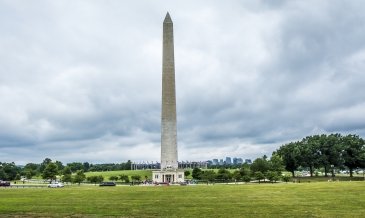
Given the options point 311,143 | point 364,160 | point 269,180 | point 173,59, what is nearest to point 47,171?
point 173,59

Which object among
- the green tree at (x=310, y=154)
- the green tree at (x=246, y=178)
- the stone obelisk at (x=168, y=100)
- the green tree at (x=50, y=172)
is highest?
the stone obelisk at (x=168, y=100)

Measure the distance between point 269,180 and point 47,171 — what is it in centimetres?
5205

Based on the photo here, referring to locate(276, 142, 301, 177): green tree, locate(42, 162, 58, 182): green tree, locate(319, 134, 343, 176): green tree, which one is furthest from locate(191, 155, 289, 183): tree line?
Answer: locate(42, 162, 58, 182): green tree

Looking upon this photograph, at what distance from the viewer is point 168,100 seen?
Result: 8856 centimetres

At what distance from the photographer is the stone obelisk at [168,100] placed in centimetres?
8862

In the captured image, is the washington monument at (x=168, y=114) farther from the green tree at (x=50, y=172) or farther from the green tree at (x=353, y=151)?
the green tree at (x=353, y=151)

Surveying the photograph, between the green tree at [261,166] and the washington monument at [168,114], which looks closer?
the washington monument at [168,114]

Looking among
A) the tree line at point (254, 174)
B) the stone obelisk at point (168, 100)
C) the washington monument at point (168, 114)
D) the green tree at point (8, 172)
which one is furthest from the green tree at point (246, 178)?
the green tree at point (8, 172)

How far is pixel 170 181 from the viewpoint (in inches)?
3526

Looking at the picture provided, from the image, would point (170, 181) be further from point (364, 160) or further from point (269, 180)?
point (364, 160)

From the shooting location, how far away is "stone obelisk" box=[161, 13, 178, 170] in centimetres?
8862

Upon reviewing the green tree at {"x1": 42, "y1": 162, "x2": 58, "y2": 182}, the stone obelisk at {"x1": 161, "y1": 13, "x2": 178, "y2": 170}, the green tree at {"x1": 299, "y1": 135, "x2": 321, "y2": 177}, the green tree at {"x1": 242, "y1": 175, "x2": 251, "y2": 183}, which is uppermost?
the stone obelisk at {"x1": 161, "y1": 13, "x2": 178, "y2": 170}

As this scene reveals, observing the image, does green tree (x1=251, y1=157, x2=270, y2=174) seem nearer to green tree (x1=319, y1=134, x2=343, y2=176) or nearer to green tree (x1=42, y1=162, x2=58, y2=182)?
green tree (x1=319, y1=134, x2=343, y2=176)

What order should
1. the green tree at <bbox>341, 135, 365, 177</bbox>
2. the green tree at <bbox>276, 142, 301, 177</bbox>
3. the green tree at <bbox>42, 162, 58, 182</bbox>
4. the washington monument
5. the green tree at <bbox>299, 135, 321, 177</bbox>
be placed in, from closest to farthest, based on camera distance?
the washington monument, the green tree at <bbox>341, 135, 365, 177</bbox>, the green tree at <bbox>299, 135, 321, 177</bbox>, the green tree at <bbox>42, 162, 58, 182</bbox>, the green tree at <bbox>276, 142, 301, 177</bbox>
